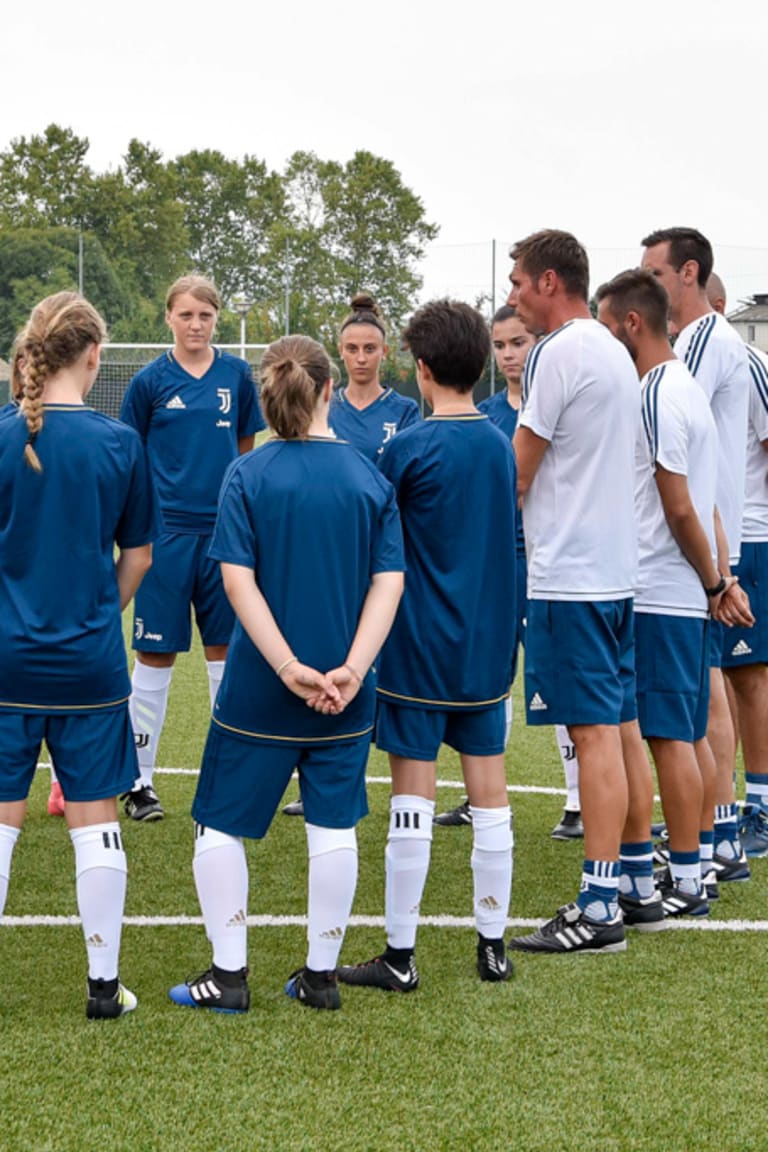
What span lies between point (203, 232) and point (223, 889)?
256 feet

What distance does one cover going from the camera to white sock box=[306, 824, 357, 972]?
12.3 feet

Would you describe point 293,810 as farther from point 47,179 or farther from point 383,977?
point 47,179

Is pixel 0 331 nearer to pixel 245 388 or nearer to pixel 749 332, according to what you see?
pixel 749 332

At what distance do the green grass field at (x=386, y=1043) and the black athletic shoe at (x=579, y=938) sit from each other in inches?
2.6

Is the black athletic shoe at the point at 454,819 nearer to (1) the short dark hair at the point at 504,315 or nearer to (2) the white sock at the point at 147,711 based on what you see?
(2) the white sock at the point at 147,711

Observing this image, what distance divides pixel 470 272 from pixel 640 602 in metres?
21.8

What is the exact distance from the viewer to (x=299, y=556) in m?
3.65

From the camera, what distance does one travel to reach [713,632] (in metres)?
5.06

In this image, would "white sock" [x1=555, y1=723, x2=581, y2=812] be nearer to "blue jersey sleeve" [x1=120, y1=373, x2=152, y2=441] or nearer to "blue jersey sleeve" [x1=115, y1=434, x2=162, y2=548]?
"blue jersey sleeve" [x1=120, y1=373, x2=152, y2=441]

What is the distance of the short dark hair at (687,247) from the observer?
5.13m

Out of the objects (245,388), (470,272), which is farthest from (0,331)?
(245,388)

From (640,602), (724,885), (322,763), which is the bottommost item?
(724,885)

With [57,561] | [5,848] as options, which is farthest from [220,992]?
[57,561]

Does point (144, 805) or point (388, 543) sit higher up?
point (388, 543)
